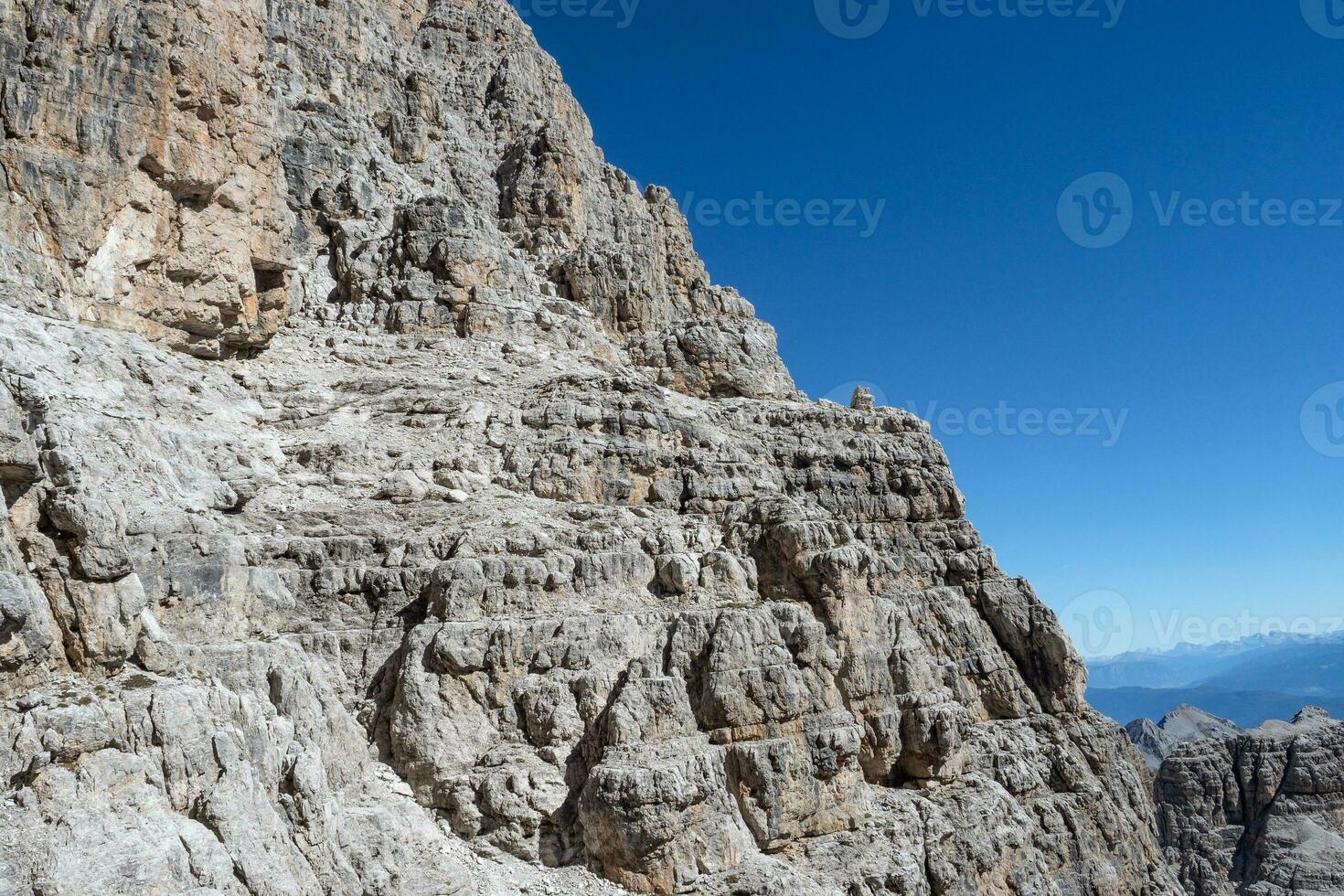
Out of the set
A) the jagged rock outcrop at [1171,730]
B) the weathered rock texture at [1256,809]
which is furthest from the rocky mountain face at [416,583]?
the jagged rock outcrop at [1171,730]

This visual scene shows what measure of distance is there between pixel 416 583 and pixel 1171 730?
154031mm

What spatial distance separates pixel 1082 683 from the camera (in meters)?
55.0

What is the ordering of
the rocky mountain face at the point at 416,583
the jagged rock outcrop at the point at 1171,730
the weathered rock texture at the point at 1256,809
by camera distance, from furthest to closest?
the jagged rock outcrop at the point at 1171,730 → the weathered rock texture at the point at 1256,809 → the rocky mountain face at the point at 416,583

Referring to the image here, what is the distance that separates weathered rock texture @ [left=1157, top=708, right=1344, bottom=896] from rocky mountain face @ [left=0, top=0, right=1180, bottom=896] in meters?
36.8

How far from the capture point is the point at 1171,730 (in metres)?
150

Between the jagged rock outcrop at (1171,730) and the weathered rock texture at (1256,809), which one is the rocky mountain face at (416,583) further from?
the jagged rock outcrop at (1171,730)

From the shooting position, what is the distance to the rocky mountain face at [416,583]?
19.7 metres

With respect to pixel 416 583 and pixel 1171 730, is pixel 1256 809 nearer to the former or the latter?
pixel 1171 730

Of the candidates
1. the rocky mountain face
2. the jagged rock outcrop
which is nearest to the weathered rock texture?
the rocky mountain face

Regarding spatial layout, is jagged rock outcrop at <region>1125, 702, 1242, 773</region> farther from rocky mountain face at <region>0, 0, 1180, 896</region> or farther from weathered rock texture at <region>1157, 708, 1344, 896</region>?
rocky mountain face at <region>0, 0, 1180, 896</region>

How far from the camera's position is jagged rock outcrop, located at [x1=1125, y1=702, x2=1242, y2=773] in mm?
139375

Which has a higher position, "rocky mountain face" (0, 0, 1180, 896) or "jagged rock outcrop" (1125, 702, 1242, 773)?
"rocky mountain face" (0, 0, 1180, 896)

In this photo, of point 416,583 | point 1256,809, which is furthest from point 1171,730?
point 416,583

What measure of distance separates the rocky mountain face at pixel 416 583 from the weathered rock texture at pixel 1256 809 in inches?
1449
